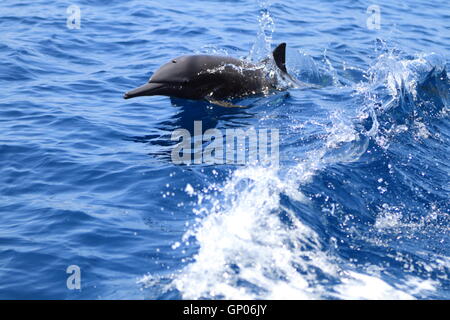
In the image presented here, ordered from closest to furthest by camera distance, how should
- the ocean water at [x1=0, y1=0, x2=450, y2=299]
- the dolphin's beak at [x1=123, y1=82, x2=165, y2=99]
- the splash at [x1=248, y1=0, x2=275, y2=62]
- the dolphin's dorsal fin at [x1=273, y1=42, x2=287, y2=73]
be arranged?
the ocean water at [x1=0, y1=0, x2=450, y2=299] → the dolphin's beak at [x1=123, y1=82, x2=165, y2=99] → the dolphin's dorsal fin at [x1=273, y1=42, x2=287, y2=73] → the splash at [x1=248, y1=0, x2=275, y2=62]

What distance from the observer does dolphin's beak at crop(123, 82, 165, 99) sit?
419 inches

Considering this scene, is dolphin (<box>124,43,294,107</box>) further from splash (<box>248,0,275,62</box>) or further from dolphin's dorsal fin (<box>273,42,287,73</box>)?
splash (<box>248,0,275,62</box>)

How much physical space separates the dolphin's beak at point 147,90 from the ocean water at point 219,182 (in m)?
0.32

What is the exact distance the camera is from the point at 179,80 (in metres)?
11.0

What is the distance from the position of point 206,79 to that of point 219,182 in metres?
3.64

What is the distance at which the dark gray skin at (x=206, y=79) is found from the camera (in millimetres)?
11031

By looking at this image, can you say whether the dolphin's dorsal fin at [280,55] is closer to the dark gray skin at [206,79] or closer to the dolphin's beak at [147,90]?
the dark gray skin at [206,79]

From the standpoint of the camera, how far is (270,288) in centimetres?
593

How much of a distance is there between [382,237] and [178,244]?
2.18 meters

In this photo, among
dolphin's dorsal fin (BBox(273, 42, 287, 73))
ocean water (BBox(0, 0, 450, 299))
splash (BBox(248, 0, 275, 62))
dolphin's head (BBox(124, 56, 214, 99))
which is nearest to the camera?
ocean water (BBox(0, 0, 450, 299))

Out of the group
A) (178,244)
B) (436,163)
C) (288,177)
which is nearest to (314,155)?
(288,177)

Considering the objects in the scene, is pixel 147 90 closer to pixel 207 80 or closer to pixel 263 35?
pixel 207 80

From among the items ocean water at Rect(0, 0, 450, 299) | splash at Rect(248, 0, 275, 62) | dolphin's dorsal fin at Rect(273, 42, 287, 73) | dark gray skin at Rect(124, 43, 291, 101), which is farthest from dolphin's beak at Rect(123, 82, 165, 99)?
splash at Rect(248, 0, 275, 62)
